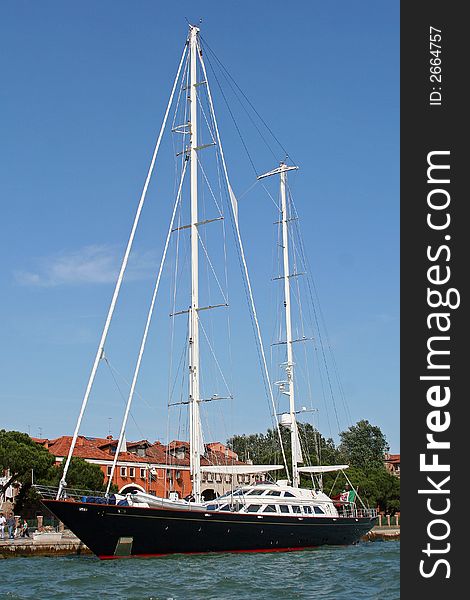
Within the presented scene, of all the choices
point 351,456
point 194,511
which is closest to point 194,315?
point 194,511

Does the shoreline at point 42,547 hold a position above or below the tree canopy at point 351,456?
below

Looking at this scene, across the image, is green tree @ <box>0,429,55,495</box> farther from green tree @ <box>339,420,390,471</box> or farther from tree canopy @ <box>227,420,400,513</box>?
green tree @ <box>339,420,390,471</box>

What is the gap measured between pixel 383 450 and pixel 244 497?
96.1 metres

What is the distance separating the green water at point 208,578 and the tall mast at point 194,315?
4.65 m

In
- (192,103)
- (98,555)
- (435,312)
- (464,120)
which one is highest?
(192,103)

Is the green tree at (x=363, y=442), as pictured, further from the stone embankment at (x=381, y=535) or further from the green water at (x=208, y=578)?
the green water at (x=208, y=578)

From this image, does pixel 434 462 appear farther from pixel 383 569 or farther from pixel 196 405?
pixel 196 405

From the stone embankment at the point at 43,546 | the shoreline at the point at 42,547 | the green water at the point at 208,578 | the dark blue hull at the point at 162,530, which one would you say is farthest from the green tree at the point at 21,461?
the dark blue hull at the point at 162,530

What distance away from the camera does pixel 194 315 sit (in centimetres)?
4178

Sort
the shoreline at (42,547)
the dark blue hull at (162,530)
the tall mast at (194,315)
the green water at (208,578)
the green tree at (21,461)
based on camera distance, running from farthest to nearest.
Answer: the green tree at (21,461) < the shoreline at (42,547) < the tall mast at (194,315) < the dark blue hull at (162,530) < the green water at (208,578)

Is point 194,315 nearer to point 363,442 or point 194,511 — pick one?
point 194,511

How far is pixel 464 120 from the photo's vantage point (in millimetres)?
15453

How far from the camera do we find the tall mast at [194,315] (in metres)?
40.0

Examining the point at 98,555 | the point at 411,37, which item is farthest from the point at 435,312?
the point at 98,555
